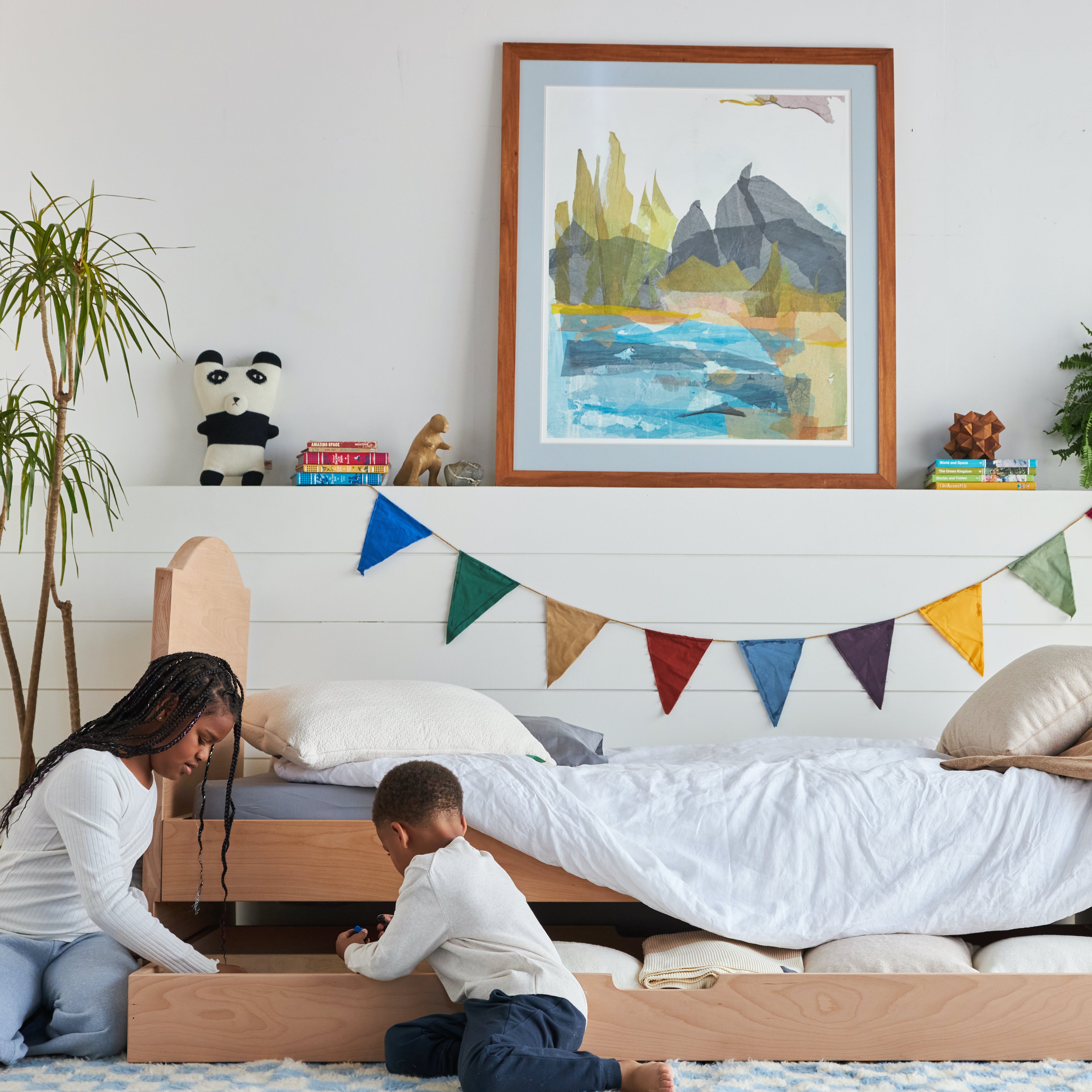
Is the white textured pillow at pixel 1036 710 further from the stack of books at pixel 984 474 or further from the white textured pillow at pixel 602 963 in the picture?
the white textured pillow at pixel 602 963

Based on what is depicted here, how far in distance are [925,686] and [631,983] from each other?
128cm

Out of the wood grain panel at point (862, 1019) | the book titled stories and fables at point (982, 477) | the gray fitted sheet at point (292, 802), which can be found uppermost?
the book titled stories and fables at point (982, 477)

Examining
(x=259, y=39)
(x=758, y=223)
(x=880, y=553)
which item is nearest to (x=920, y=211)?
(x=758, y=223)

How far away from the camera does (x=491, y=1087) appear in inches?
49.8

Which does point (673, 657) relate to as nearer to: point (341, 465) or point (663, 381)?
point (663, 381)

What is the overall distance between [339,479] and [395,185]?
835 millimetres

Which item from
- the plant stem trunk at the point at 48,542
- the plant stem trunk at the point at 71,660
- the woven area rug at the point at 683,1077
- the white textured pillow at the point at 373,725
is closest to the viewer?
the woven area rug at the point at 683,1077

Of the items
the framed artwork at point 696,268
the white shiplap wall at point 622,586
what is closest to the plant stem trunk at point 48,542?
the white shiplap wall at point 622,586

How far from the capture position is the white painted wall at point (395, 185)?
2748mm

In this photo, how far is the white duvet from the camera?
1.65 m

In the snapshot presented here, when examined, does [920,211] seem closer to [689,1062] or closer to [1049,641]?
[1049,641]

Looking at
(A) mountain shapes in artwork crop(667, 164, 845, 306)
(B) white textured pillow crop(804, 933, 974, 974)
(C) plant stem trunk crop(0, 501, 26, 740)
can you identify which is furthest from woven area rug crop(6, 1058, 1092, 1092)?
(A) mountain shapes in artwork crop(667, 164, 845, 306)

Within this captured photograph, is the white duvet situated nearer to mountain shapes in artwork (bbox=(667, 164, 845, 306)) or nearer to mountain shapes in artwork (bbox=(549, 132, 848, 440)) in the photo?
mountain shapes in artwork (bbox=(549, 132, 848, 440))

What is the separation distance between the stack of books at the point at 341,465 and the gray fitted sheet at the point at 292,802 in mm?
994
